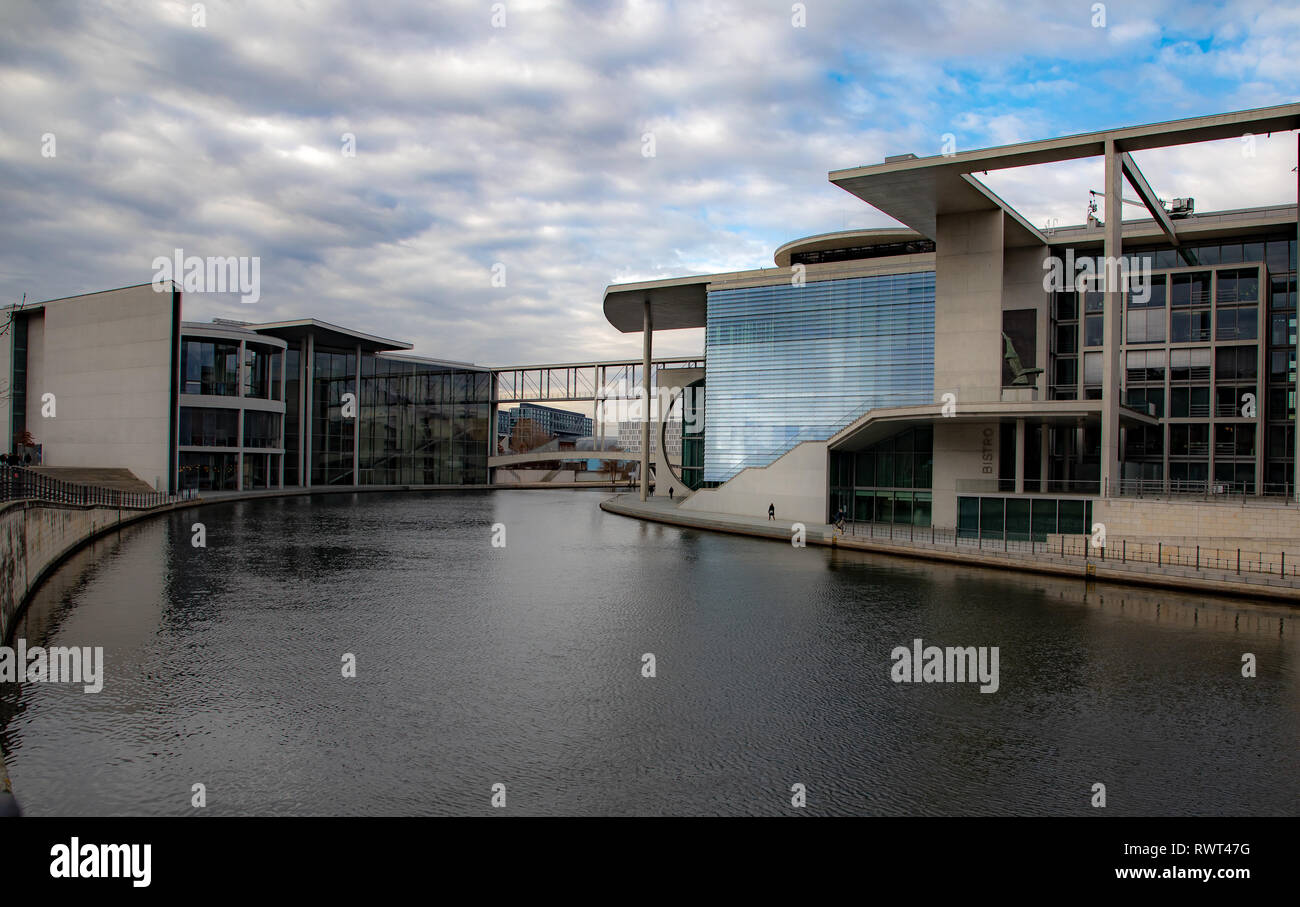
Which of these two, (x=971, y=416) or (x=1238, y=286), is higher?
(x=1238, y=286)

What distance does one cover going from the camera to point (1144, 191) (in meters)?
33.2

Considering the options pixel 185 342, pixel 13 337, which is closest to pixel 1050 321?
pixel 185 342

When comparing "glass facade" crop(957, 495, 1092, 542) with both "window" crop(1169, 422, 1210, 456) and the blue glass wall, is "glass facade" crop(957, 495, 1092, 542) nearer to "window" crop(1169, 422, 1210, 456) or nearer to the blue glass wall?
the blue glass wall

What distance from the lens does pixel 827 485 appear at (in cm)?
3825

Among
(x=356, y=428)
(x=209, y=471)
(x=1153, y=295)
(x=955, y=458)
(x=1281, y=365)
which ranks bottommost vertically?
(x=209, y=471)

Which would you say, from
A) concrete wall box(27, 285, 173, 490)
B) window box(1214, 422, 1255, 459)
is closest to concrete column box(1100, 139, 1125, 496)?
window box(1214, 422, 1255, 459)

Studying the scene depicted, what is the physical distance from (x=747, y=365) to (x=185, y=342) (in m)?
41.8

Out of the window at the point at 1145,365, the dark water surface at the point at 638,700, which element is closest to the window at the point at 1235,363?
the window at the point at 1145,365

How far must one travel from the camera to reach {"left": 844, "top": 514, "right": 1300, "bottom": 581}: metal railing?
22.5 meters

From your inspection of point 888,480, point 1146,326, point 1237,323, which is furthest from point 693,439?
point 1237,323

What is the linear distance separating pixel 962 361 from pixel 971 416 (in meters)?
6.34

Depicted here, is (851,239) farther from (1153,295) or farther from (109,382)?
(109,382)

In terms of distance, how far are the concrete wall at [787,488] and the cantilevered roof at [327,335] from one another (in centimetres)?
4053

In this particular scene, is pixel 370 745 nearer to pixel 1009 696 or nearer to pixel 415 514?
pixel 1009 696
